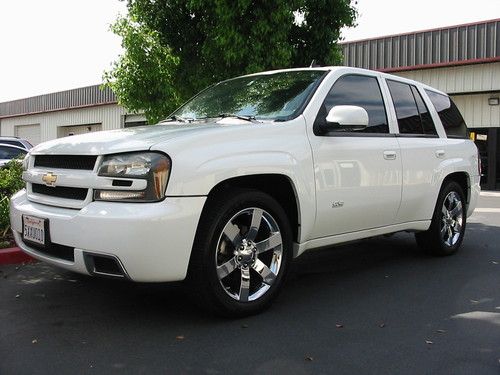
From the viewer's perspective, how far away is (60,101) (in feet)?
110

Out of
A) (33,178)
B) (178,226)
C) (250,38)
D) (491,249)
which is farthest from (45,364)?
(250,38)

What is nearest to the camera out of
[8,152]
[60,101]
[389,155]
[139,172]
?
[139,172]

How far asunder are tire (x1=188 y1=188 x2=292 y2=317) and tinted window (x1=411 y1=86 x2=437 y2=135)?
7.47 feet

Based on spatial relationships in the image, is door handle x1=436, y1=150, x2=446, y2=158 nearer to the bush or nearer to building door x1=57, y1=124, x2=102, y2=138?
the bush

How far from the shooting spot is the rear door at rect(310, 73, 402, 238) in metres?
3.93

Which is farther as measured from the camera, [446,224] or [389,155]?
[446,224]

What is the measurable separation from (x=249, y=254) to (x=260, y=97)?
1374 millimetres

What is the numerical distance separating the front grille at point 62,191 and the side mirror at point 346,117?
5.83ft

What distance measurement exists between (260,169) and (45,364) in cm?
168

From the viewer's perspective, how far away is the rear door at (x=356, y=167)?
12.9ft

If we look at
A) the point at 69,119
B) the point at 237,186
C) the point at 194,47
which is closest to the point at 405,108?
the point at 237,186

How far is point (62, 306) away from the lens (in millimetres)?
3795

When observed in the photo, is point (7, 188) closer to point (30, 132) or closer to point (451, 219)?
point (451, 219)

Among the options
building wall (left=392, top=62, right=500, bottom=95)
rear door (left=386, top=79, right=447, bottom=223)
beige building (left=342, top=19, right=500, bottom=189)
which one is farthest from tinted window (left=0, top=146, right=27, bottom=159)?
building wall (left=392, top=62, right=500, bottom=95)
